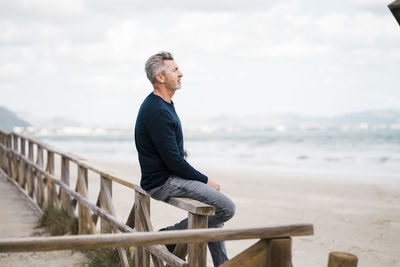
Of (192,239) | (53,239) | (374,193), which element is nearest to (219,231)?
(192,239)

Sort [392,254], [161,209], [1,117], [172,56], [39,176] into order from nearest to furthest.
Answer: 1. [172,56]
2. [392,254]
3. [39,176]
4. [161,209]
5. [1,117]

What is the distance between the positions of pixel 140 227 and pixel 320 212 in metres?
6.39

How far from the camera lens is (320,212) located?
899cm

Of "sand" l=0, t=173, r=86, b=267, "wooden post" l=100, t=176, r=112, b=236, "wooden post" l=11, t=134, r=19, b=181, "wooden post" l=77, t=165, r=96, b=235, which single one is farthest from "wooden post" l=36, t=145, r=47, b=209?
→ "wooden post" l=100, t=176, r=112, b=236

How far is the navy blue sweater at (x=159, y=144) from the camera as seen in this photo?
275 cm

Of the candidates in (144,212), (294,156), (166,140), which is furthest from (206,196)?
(294,156)

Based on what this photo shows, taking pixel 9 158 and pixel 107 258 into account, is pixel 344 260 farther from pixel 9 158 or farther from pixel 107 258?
pixel 9 158

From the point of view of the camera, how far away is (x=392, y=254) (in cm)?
593

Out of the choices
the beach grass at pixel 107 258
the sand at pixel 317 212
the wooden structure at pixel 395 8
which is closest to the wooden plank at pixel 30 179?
the sand at pixel 317 212

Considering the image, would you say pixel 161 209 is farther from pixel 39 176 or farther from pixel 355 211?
pixel 355 211

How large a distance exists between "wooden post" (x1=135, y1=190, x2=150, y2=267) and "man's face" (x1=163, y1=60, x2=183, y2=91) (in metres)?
0.86

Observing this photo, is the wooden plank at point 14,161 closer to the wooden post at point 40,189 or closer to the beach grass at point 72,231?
the wooden post at point 40,189

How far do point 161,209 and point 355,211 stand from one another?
163 inches

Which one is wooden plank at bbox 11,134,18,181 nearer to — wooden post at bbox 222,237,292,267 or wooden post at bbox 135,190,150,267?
wooden post at bbox 135,190,150,267
